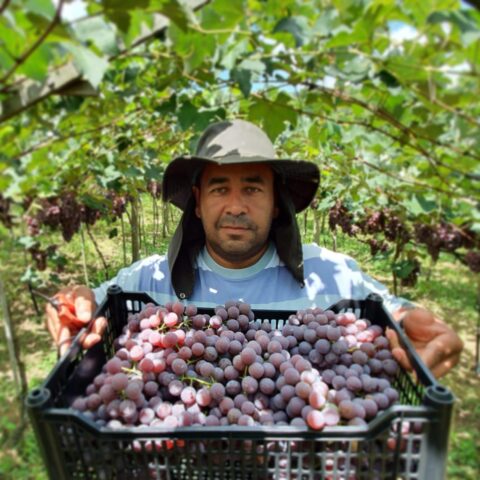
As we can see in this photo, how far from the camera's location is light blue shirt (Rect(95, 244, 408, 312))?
6.08 ft

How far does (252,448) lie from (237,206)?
114cm

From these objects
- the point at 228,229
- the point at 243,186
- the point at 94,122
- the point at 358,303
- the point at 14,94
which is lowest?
the point at 358,303

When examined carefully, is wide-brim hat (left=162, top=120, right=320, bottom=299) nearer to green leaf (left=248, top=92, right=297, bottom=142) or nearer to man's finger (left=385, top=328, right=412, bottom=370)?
green leaf (left=248, top=92, right=297, bottom=142)

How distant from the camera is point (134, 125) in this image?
280cm

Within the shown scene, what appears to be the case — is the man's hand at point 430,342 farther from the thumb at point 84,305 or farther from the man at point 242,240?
the thumb at point 84,305

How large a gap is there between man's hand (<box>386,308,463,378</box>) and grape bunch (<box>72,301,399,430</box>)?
4 centimetres

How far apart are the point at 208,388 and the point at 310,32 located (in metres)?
0.95

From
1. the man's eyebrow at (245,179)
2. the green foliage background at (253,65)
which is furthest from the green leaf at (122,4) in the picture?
the man's eyebrow at (245,179)

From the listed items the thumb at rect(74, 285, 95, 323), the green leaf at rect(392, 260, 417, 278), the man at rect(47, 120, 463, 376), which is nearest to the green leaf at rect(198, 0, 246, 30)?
the man at rect(47, 120, 463, 376)

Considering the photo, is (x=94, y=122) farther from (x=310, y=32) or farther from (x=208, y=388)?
(x=208, y=388)

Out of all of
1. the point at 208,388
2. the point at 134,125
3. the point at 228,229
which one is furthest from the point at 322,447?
the point at 134,125

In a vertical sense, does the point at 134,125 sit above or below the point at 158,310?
above

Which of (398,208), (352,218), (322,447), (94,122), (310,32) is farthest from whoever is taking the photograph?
(352,218)

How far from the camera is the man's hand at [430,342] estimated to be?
1002mm
